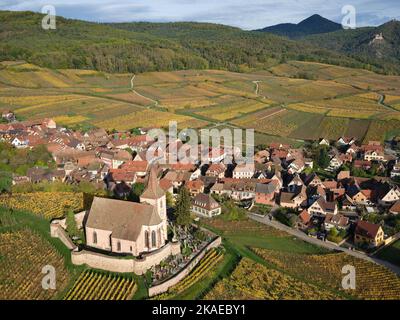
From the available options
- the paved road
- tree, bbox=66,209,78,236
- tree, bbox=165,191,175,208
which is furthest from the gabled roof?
tree, bbox=66,209,78,236

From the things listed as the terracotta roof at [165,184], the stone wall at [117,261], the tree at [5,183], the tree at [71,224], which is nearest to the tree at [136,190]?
the terracotta roof at [165,184]

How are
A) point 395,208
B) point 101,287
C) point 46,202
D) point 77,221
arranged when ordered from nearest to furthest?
point 101,287 < point 77,221 < point 46,202 < point 395,208

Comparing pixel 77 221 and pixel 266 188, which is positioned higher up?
pixel 77 221

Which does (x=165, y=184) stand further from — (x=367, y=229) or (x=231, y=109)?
(x=231, y=109)

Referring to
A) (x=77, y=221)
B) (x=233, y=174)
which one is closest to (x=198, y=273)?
(x=77, y=221)

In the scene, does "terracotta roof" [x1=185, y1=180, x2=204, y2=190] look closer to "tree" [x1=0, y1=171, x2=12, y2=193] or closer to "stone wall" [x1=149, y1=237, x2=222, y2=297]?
"stone wall" [x1=149, y1=237, x2=222, y2=297]

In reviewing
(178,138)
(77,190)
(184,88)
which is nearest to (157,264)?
(77,190)

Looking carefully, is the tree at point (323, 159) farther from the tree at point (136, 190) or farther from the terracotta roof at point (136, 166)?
the tree at point (136, 190)
